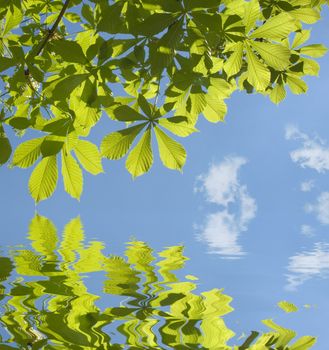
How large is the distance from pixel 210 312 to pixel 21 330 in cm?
88

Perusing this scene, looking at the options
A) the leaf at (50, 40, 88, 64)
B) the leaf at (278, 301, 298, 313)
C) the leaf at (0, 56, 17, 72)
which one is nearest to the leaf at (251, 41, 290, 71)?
the leaf at (50, 40, 88, 64)

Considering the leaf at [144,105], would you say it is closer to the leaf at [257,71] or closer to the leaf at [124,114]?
the leaf at [124,114]

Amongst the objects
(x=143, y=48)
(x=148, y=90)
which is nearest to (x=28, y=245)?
(x=148, y=90)

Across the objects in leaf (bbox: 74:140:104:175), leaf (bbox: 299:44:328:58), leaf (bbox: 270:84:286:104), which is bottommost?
leaf (bbox: 74:140:104:175)

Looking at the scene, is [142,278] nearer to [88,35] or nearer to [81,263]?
[81,263]

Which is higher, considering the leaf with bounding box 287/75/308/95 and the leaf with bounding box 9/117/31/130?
the leaf with bounding box 287/75/308/95

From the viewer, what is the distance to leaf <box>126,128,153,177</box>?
1.65 m

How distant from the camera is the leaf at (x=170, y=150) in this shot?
66.5 inches

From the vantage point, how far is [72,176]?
5.36ft

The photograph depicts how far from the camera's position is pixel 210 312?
79.1 inches

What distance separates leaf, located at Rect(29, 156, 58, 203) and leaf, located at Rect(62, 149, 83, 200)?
0.06 meters

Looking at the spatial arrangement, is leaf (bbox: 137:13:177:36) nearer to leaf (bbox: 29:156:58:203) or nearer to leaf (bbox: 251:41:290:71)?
leaf (bbox: 251:41:290:71)

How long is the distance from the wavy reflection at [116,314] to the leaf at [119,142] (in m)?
0.65

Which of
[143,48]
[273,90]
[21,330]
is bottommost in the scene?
[21,330]
